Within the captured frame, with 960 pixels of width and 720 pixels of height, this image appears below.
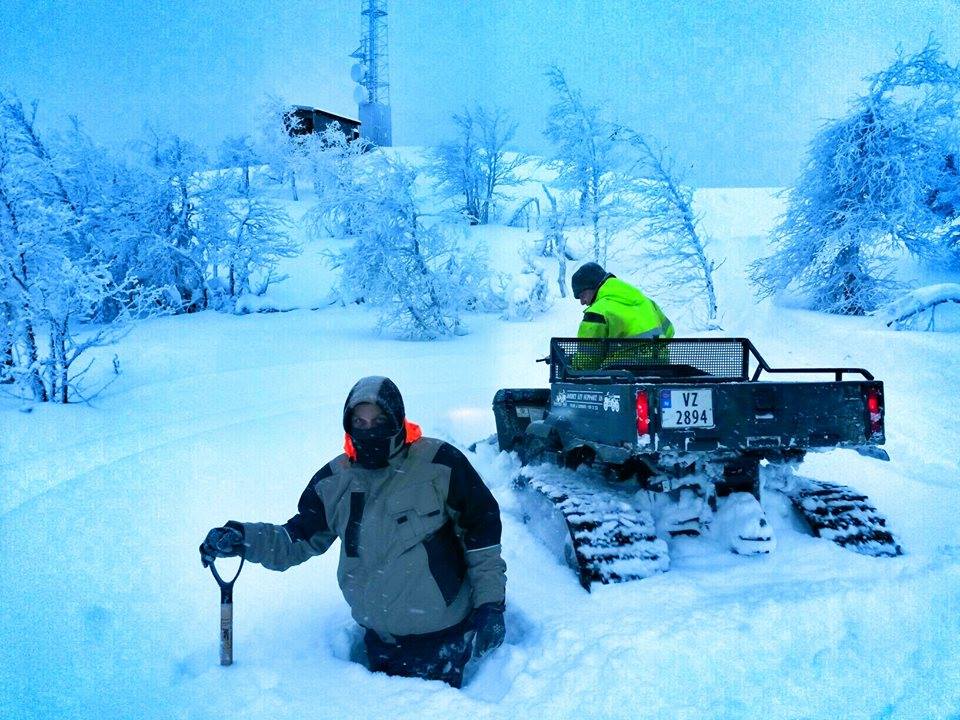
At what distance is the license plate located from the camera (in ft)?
12.1

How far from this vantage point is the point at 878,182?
16.6 meters

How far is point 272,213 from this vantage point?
25.5 m

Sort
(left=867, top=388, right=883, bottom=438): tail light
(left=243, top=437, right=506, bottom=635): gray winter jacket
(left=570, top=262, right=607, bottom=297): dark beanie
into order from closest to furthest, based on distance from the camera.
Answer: (left=243, top=437, right=506, bottom=635): gray winter jacket, (left=867, top=388, right=883, bottom=438): tail light, (left=570, top=262, right=607, bottom=297): dark beanie

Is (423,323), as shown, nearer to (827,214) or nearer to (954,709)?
(827,214)

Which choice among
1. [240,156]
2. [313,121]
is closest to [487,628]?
[240,156]

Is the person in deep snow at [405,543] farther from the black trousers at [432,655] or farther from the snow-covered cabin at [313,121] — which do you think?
the snow-covered cabin at [313,121]

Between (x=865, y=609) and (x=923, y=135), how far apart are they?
59.0ft

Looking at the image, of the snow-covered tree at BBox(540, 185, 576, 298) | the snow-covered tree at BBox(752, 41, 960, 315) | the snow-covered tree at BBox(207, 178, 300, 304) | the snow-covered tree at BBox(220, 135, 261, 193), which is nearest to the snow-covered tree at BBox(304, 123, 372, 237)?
the snow-covered tree at BBox(207, 178, 300, 304)

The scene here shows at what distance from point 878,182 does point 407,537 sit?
18.1 metres

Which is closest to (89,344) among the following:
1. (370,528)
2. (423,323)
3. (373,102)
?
(370,528)

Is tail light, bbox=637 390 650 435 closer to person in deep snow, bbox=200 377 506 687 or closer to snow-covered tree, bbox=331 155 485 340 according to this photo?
person in deep snow, bbox=200 377 506 687

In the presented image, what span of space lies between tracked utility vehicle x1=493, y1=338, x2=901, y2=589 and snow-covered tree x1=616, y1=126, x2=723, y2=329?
17.5 meters

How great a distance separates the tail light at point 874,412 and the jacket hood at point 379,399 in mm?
2929

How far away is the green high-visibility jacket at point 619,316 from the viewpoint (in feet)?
16.4
